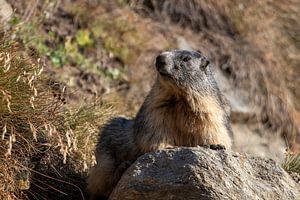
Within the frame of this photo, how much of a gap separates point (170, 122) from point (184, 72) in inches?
20.1

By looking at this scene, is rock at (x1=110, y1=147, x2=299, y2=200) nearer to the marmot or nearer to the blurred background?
the marmot

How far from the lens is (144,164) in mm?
5586

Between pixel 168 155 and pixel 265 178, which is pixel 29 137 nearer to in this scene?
pixel 168 155

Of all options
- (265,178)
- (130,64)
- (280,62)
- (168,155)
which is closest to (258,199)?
(265,178)

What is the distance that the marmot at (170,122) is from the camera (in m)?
6.30

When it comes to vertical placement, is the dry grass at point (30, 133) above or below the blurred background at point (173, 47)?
above

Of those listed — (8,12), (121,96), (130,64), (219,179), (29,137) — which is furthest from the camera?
(130,64)

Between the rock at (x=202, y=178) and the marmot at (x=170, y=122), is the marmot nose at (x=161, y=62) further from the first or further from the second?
Result: the rock at (x=202, y=178)

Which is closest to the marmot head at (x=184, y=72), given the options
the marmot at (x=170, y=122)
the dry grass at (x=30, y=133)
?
the marmot at (x=170, y=122)

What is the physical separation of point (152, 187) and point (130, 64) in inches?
236

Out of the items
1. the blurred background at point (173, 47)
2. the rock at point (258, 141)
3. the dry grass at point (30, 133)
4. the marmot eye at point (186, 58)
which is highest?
the marmot eye at point (186, 58)

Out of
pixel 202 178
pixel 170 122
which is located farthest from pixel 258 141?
pixel 202 178

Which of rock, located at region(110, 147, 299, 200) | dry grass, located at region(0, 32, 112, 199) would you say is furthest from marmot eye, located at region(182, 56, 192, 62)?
rock, located at region(110, 147, 299, 200)

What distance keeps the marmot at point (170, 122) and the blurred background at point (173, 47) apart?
1344mm
